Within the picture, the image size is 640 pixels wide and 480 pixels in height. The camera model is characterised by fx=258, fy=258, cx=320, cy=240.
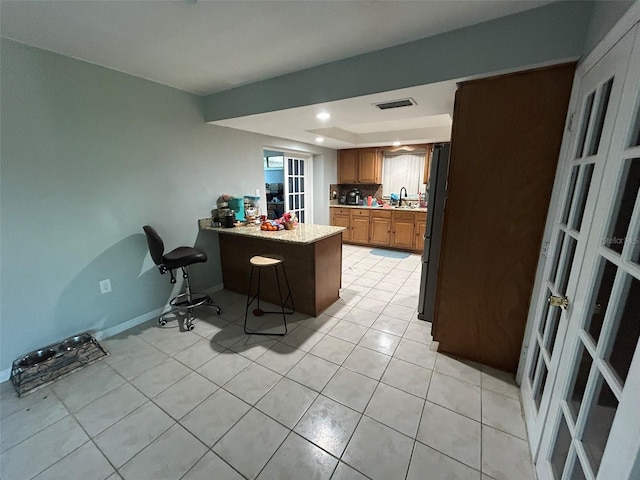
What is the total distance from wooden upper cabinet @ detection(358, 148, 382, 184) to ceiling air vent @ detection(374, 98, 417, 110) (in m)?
3.24

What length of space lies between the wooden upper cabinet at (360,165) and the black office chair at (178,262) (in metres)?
4.00

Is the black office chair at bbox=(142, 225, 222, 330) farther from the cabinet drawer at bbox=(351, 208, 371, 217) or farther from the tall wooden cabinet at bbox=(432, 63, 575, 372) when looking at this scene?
the cabinet drawer at bbox=(351, 208, 371, 217)

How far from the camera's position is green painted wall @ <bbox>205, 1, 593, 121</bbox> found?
138 centimetres

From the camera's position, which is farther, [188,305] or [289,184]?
[289,184]

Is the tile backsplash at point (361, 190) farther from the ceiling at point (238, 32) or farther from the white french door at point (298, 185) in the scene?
the ceiling at point (238, 32)

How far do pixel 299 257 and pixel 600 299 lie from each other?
7.05ft

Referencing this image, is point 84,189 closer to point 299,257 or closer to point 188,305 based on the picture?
point 188,305

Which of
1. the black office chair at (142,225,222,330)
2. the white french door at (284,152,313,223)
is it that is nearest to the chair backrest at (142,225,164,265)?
the black office chair at (142,225,222,330)

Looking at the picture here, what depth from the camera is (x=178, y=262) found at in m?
2.52

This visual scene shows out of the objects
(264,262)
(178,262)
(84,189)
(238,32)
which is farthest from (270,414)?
(238,32)

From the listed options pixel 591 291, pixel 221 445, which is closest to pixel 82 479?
pixel 221 445

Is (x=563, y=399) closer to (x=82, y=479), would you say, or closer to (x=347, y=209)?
(x=82, y=479)

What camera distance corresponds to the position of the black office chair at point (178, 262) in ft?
7.93

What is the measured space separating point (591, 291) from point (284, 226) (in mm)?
2502
